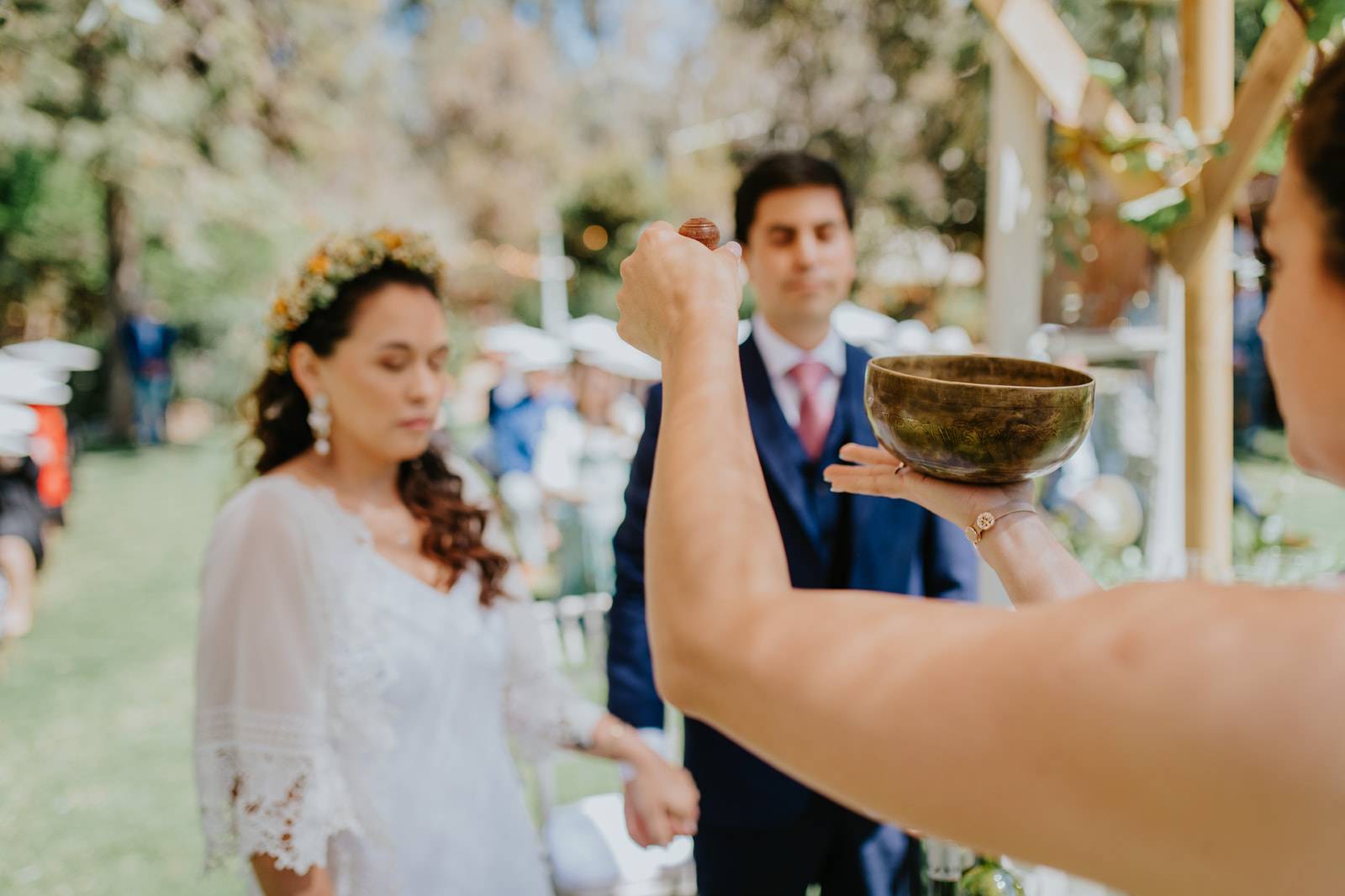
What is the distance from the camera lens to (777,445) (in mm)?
2248

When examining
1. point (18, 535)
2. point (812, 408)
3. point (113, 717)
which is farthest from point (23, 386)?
point (812, 408)

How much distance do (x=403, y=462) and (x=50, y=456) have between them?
598 cm

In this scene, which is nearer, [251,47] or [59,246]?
[251,47]

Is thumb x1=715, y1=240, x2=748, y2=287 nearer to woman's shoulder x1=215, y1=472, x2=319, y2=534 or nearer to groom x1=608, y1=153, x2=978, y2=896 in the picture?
groom x1=608, y1=153, x2=978, y2=896

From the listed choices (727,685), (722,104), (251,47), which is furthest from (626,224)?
(727,685)

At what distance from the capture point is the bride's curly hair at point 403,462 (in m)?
2.16

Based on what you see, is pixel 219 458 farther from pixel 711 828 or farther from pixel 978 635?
pixel 978 635

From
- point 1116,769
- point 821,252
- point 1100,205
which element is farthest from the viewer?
point 1100,205

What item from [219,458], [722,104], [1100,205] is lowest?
[219,458]

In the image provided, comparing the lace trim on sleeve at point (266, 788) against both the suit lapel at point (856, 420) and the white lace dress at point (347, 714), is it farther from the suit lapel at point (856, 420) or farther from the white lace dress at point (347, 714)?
the suit lapel at point (856, 420)

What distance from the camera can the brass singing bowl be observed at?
1.09 metres

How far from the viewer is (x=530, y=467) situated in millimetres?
7715

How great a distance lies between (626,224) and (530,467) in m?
19.0

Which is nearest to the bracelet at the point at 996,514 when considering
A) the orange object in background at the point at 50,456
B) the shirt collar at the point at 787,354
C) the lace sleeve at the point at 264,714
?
the shirt collar at the point at 787,354
